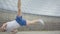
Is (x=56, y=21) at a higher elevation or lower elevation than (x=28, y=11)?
lower

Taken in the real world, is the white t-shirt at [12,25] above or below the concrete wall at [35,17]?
above

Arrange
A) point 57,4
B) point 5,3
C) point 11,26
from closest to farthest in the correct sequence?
point 11,26 < point 5,3 < point 57,4

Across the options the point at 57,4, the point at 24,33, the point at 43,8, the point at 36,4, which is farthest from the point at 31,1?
the point at 24,33

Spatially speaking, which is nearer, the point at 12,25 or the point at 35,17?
the point at 12,25

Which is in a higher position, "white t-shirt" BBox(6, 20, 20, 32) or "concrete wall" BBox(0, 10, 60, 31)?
"white t-shirt" BBox(6, 20, 20, 32)

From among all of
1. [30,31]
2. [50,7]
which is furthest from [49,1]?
[30,31]

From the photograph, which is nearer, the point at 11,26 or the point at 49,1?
the point at 11,26

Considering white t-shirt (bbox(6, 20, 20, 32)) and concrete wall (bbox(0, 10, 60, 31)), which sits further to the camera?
concrete wall (bbox(0, 10, 60, 31))

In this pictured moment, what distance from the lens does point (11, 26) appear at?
1.52 meters

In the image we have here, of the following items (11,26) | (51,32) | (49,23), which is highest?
(11,26)

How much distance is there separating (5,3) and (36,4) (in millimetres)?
380

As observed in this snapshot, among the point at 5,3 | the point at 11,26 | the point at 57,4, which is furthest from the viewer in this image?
the point at 57,4

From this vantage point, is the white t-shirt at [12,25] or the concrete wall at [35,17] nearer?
the white t-shirt at [12,25]

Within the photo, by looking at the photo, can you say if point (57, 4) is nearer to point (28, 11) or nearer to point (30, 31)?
point (28, 11)
